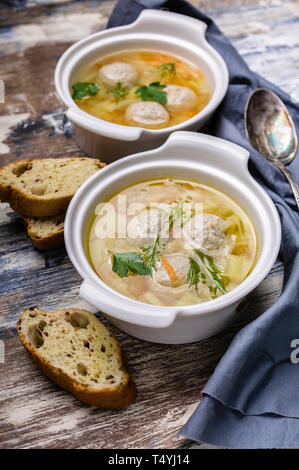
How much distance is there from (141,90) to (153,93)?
0.19 feet

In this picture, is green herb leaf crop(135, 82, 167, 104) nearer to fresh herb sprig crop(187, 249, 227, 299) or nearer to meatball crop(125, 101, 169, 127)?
meatball crop(125, 101, 169, 127)

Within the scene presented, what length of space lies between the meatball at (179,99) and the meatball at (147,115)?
0.24ft

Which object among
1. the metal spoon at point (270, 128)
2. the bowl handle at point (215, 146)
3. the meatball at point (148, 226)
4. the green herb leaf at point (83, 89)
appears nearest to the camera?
the meatball at point (148, 226)

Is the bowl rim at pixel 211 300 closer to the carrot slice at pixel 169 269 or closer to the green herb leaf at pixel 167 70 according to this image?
the carrot slice at pixel 169 269

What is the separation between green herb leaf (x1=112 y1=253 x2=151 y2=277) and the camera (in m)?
1.77

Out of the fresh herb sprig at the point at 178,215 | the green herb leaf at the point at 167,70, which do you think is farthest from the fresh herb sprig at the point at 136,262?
the green herb leaf at the point at 167,70

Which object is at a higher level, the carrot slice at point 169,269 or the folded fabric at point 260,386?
the carrot slice at point 169,269

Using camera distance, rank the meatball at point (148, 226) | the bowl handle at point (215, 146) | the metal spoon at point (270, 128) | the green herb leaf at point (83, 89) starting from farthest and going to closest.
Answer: the green herb leaf at point (83, 89) → the metal spoon at point (270, 128) → the bowl handle at point (215, 146) → the meatball at point (148, 226)

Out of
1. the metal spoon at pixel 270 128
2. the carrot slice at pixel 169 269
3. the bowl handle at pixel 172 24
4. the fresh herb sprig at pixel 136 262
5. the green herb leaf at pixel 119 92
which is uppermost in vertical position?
the bowl handle at pixel 172 24

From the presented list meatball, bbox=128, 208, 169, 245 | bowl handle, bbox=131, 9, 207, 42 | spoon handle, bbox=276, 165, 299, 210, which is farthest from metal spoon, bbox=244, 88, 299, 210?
meatball, bbox=128, 208, 169, 245

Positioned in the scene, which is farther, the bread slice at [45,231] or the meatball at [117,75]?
the meatball at [117,75]

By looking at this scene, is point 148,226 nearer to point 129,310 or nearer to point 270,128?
point 129,310

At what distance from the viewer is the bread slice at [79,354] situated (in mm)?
1640

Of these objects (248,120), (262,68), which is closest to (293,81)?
(262,68)
